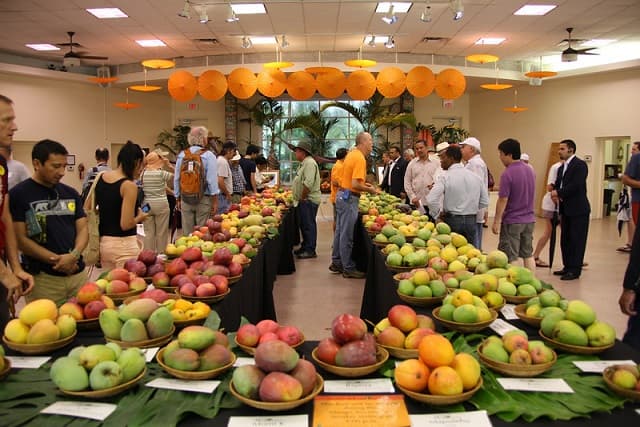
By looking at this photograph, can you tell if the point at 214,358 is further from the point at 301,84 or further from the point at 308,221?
the point at 301,84

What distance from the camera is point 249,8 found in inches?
355

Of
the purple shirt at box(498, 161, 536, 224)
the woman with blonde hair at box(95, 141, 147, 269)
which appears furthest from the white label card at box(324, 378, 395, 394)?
the purple shirt at box(498, 161, 536, 224)

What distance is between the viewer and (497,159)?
15703mm

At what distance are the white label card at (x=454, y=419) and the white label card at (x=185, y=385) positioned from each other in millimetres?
555

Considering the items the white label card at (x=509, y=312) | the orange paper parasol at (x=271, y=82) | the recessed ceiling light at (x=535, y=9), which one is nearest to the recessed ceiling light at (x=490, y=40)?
the recessed ceiling light at (x=535, y=9)

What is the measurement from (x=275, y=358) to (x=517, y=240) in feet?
14.6

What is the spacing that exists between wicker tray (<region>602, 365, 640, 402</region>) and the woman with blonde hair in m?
2.94

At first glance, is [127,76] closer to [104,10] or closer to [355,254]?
[104,10]

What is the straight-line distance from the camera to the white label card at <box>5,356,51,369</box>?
1.58 m

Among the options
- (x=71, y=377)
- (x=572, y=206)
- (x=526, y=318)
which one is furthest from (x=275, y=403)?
(x=572, y=206)

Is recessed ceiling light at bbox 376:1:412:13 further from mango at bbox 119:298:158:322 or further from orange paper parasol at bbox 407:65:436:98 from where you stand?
mango at bbox 119:298:158:322

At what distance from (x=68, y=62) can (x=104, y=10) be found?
6.19 ft

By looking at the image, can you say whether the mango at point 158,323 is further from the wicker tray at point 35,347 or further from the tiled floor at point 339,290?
the tiled floor at point 339,290

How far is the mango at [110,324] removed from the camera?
1.69 meters
